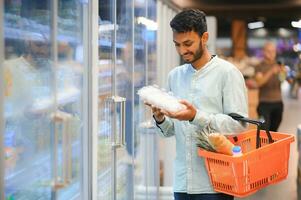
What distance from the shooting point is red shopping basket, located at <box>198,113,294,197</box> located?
2.05 metres

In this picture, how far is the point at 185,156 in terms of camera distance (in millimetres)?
2328

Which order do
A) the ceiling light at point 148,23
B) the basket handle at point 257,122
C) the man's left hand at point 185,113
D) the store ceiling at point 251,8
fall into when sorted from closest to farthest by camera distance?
the man's left hand at point 185,113, the basket handle at point 257,122, the ceiling light at point 148,23, the store ceiling at point 251,8

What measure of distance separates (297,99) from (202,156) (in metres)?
17.1

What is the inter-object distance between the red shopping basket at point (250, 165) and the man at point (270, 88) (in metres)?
4.22

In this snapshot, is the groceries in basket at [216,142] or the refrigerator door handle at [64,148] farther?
the refrigerator door handle at [64,148]

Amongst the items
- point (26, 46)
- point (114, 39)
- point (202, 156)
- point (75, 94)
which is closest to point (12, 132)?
point (26, 46)

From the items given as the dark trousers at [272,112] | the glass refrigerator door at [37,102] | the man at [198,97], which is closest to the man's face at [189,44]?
the man at [198,97]

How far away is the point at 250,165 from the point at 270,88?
4630mm

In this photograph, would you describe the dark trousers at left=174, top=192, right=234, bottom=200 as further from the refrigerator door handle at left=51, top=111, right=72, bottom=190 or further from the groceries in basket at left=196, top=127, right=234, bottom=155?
the refrigerator door handle at left=51, top=111, right=72, bottom=190

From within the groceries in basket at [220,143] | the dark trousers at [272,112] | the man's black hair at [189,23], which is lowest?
the dark trousers at [272,112]

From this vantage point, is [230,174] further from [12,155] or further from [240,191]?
[12,155]

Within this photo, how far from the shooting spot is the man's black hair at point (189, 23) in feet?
7.12

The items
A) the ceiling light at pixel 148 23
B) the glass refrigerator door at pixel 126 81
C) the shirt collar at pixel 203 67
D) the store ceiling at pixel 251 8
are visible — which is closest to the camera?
the shirt collar at pixel 203 67

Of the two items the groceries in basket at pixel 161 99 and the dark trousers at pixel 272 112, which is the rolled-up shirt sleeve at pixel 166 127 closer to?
the groceries in basket at pixel 161 99
